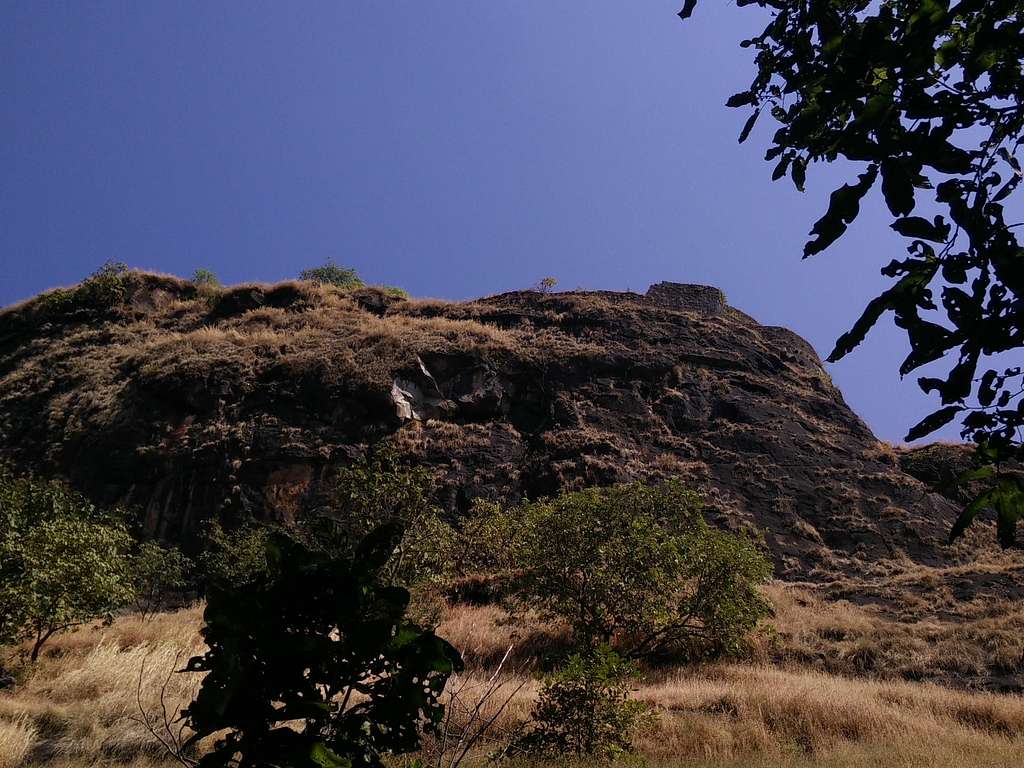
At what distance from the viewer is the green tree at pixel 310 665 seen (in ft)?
6.97

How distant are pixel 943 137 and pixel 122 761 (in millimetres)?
8481

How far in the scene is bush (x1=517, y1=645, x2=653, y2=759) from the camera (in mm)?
7367

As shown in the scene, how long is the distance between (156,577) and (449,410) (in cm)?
1394

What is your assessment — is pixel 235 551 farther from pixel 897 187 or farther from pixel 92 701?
pixel 897 187

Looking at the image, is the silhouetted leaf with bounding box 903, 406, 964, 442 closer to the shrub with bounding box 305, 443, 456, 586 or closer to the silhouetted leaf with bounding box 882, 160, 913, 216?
the silhouetted leaf with bounding box 882, 160, 913, 216

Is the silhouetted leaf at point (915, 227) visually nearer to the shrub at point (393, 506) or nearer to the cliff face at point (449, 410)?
the shrub at point (393, 506)

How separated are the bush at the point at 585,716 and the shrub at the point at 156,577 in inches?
617

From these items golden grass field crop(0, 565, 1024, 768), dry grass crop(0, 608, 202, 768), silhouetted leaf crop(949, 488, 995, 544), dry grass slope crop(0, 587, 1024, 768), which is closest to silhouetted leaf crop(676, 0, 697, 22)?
silhouetted leaf crop(949, 488, 995, 544)

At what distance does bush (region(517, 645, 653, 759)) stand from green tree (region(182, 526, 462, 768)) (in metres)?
5.64

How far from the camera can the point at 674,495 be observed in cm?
1877

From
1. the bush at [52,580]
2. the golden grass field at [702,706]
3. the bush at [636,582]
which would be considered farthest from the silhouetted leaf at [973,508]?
the bush at [636,582]

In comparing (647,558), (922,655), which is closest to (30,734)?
(647,558)

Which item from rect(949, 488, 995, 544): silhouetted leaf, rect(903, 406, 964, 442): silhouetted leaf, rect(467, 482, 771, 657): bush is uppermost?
rect(903, 406, 964, 442): silhouetted leaf

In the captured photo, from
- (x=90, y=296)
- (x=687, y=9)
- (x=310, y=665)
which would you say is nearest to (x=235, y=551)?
(x=310, y=665)
